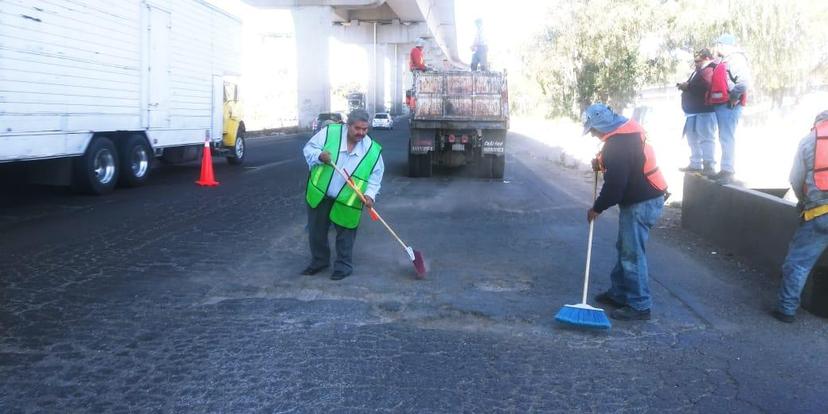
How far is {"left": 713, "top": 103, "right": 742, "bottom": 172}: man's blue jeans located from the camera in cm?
897

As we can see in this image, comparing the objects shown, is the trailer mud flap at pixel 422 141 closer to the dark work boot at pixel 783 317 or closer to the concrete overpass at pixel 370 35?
the concrete overpass at pixel 370 35

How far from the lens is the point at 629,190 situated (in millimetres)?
5531

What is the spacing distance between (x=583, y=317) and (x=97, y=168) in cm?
927

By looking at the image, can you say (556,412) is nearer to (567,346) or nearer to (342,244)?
(567,346)

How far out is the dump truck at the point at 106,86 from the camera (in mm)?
9680

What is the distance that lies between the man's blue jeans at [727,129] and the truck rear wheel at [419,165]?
8.13 meters

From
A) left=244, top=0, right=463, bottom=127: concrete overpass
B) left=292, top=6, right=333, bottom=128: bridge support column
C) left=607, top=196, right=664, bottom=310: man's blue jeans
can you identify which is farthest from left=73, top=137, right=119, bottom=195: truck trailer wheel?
left=292, top=6, right=333, bottom=128: bridge support column

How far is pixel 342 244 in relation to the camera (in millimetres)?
6723

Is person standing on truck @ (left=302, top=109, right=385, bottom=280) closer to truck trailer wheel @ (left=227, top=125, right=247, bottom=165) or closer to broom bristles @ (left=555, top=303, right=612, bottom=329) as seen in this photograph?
broom bristles @ (left=555, top=303, right=612, bottom=329)

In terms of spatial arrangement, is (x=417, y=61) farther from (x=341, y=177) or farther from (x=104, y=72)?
(x=341, y=177)

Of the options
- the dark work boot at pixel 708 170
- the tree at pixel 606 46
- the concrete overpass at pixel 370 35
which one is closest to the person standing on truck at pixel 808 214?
the dark work boot at pixel 708 170

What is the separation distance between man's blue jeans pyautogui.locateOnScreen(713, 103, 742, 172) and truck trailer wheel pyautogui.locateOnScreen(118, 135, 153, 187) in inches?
375

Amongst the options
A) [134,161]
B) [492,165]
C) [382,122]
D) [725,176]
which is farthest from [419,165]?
[382,122]

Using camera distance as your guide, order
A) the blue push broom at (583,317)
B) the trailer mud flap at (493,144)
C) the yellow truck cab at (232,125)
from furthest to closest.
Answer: the yellow truck cab at (232,125) < the trailer mud flap at (493,144) < the blue push broom at (583,317)
